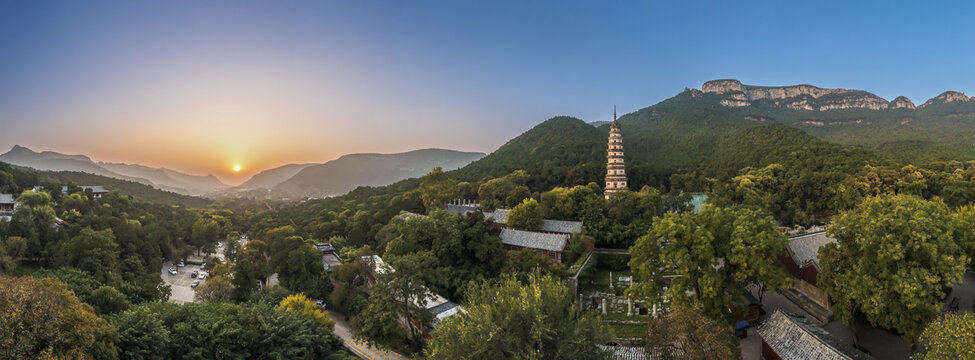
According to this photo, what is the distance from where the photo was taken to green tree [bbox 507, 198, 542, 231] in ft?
102

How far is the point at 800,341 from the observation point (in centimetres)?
1391

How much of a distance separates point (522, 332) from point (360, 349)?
13845 millimetres

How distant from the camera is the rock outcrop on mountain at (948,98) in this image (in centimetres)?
7989

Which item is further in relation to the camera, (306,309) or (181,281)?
(181,281)

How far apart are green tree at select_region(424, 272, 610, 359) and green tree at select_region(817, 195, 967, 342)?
32.8 ft

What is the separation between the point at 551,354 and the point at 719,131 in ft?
236

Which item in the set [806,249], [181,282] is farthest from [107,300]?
[806,249]

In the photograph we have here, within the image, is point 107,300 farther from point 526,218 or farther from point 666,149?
point 666,149

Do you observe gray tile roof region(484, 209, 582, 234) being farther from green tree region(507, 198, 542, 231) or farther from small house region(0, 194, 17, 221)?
small house region(0, 194, 17, 221)

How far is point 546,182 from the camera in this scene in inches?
1921

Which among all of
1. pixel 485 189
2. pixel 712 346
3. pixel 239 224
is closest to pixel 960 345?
pixel 712 346

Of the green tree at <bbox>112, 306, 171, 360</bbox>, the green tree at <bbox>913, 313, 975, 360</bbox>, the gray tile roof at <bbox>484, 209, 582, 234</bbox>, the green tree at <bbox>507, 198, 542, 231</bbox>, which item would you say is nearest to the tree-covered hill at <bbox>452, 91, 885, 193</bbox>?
the gray tile roof at <bbox>484, 209, 582, 234</bbox>

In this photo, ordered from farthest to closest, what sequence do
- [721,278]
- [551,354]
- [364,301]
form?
[364,301]
[721,278]
[551,354]

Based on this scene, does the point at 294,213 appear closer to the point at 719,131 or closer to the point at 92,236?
the point at 92,236
